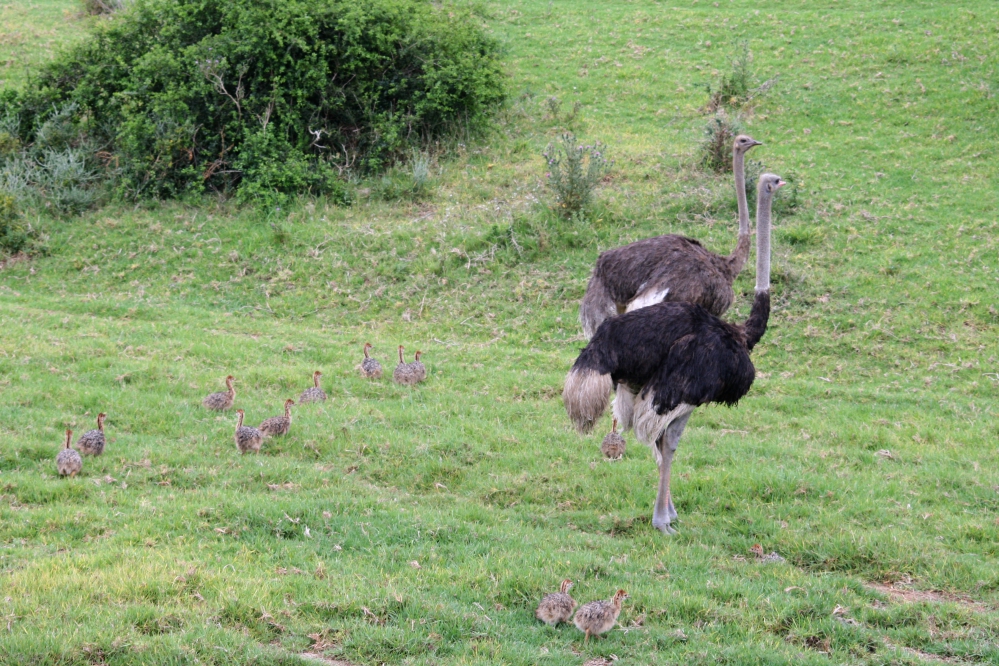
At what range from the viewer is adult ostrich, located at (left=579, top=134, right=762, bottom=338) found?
10516 millimetres

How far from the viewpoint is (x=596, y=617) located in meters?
6.82

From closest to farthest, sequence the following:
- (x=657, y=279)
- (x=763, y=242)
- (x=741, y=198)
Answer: (x=763, y=242) → (x=657, y=279) → (x=741, y=198)

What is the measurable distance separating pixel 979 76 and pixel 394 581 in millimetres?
17922

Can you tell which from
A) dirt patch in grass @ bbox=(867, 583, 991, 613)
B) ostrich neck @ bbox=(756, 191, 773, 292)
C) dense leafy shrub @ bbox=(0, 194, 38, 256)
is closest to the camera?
dirt patch in grass @ bbox=(867, 583, 991, 613)

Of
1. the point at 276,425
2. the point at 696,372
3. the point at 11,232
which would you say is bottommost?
the point at 276,425

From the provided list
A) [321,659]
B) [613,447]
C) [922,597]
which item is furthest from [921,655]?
[613,447]

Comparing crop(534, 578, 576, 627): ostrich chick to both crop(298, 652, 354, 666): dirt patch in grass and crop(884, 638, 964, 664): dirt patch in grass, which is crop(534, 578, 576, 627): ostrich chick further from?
crop(884, 638, 964, 664): dirt patch in grass

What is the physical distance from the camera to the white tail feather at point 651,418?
28.3 ft

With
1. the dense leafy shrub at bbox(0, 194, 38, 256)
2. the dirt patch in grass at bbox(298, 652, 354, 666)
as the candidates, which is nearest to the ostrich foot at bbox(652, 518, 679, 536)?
the dirt patch in grass at bbox(298, 652, 354, 666)

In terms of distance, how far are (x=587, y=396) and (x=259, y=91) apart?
13.1m

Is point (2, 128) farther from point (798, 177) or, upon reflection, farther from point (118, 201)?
point (798, 177)

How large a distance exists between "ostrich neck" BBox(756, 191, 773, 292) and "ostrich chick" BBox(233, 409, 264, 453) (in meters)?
4.97

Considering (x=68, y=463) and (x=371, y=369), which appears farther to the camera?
(x=371, y=369)

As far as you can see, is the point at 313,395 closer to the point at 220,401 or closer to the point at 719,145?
the point at 220,401
